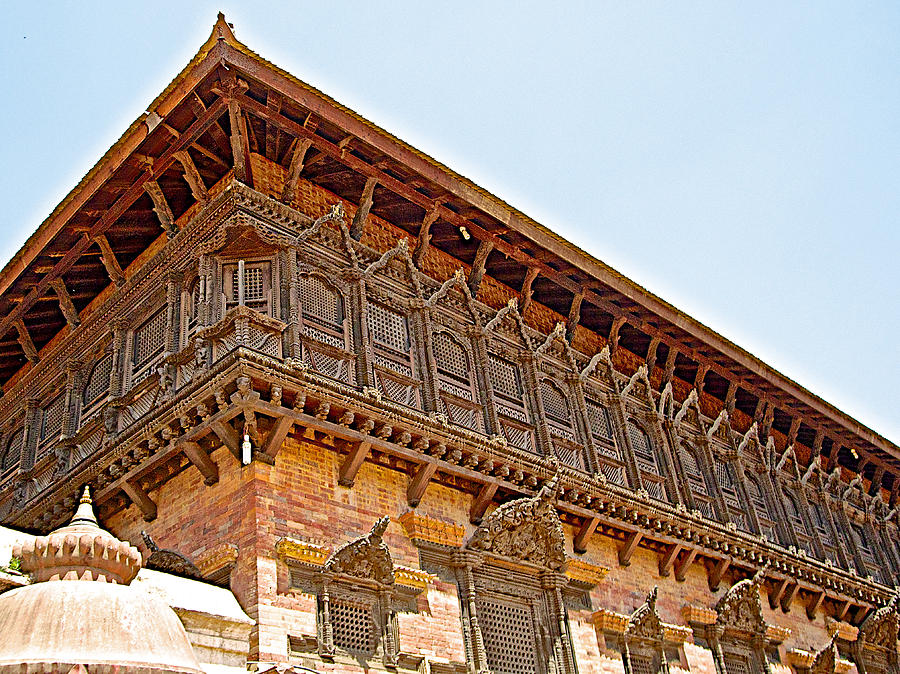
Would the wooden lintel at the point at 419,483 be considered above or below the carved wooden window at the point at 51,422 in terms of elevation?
below

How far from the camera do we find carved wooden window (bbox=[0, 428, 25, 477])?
596 inches

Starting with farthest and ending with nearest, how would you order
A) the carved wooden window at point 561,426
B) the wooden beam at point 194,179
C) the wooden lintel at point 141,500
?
1. the carved wooden window at point 561,426
2. the wooden beam at point 194,179
3. the wooden lintel at point 141,500

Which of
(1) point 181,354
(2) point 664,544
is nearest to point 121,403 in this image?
(1) point 181,354

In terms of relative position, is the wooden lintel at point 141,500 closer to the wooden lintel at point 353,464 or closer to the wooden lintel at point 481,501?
the wooden lintel at point 353,464

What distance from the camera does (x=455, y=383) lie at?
13.5 meters

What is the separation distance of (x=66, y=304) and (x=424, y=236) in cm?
589

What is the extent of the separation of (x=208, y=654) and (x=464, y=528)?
174 inches

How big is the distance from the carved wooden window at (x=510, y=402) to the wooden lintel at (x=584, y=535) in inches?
53.7

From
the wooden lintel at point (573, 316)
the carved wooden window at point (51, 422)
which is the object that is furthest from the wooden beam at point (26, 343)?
the wooden lintel at point (573, 316)

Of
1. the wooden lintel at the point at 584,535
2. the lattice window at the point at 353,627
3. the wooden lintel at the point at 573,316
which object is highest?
the wooden lintel at the point at 573,316

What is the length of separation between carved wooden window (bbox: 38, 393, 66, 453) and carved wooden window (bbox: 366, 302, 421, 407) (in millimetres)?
5227

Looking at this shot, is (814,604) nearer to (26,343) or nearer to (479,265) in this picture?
(479,265)

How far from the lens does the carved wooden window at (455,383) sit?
13188 mm

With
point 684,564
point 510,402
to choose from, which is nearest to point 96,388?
point 510,402
